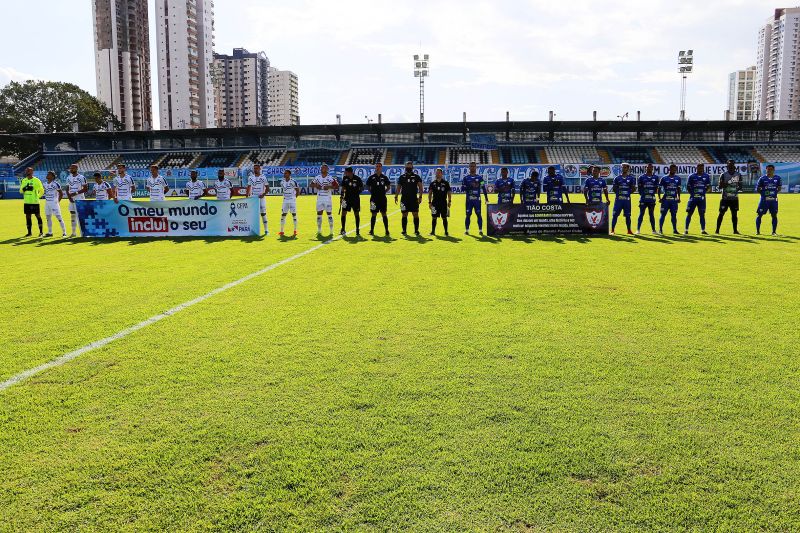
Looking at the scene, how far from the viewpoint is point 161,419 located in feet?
12.2

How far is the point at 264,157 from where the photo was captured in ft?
212

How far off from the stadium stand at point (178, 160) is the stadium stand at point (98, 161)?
6065mm

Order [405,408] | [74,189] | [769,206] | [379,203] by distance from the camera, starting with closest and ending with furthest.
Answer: [405,408] → [379,203] → [769,206] → [74,189]

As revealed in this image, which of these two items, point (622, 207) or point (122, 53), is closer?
point (622, 207)

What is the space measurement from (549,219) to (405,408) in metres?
12.7

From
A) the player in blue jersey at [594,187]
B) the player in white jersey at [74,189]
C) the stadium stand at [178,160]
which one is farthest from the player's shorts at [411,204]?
the stadium stand at [178,160]

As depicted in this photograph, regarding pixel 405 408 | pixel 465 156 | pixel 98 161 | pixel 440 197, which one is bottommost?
pixel 405 408

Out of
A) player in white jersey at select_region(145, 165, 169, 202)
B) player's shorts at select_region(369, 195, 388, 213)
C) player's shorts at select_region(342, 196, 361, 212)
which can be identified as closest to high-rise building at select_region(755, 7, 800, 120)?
player's shorts at select_region(369, 195, 388, 213)

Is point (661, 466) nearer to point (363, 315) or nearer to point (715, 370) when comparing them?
point (715, 370)

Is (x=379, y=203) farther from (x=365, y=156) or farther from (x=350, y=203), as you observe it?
(x=365, y=156)

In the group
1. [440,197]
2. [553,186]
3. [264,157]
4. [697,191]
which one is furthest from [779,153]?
[440,197]

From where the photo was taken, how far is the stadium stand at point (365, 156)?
202 feet

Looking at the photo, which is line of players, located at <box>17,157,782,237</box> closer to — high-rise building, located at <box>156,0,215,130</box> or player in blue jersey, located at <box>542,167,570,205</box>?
player in blue jersey, located at <box>542,167,570,205</box>

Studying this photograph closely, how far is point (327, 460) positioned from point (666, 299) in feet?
19.0
